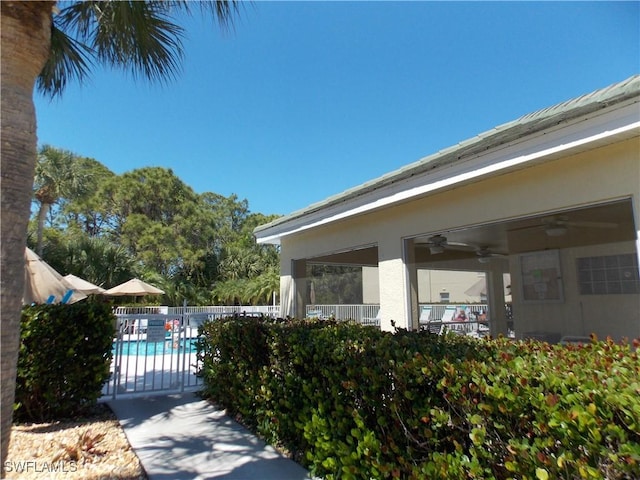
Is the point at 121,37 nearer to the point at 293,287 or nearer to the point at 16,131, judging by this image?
the point at 16,131

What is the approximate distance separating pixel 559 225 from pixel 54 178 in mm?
23042

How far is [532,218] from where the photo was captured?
4.42m

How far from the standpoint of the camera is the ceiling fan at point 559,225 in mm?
4059

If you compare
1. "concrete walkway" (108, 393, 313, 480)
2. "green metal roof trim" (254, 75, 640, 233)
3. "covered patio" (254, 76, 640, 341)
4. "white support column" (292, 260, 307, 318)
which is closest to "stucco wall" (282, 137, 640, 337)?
"covered patio" (254, 76, 640, 341)

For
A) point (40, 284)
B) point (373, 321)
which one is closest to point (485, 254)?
point (373, 321)

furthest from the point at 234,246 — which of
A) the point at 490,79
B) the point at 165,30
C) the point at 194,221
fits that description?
the point at 165,30

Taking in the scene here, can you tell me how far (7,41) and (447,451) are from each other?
4.21m

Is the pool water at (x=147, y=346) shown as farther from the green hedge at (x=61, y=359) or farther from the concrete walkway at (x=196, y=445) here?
the concrete walkway at (x=196, y=445)

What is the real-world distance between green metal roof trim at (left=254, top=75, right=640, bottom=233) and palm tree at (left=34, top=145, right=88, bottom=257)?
1974 centimetres

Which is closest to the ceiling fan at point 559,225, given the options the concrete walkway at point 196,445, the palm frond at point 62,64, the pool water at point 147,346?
the concrete walkway at point 196,445

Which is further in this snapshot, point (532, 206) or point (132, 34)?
point (132, 34)

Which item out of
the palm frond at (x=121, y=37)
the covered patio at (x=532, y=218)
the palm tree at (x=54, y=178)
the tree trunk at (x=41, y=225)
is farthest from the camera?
the palm tree at (x=54, y=178)

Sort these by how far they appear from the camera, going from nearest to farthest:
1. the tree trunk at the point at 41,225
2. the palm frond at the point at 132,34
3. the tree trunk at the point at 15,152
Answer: the tree trunk at the point at 15,152, the palm frond at the point at 132,34, the tree trunk at the point at 41,225

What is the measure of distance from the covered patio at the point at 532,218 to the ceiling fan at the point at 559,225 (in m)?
0.01
